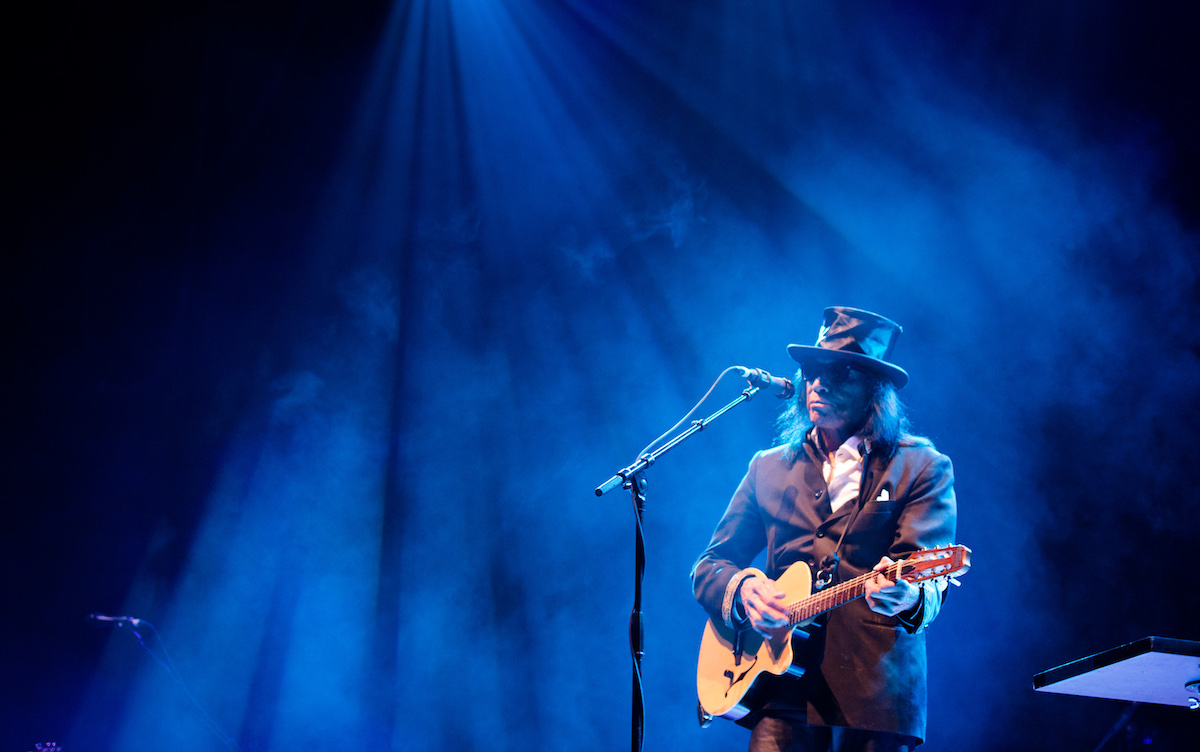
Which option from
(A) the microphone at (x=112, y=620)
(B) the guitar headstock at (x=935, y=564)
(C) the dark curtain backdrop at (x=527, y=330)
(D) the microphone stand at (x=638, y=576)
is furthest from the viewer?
(A) the microphone at (x=112, y=620)

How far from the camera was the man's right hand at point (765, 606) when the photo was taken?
231 centimetres

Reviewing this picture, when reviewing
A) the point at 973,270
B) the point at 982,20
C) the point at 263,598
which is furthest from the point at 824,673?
the point at 982,20

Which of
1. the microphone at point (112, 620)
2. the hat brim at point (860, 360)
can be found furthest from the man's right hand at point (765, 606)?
the microphone at point (112, 620)

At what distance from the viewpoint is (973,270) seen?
4.34 metres

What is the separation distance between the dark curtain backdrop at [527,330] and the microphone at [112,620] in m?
0.15

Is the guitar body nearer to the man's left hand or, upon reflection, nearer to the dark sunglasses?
the man's left hand

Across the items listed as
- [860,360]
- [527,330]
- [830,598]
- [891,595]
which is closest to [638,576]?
[830,598]

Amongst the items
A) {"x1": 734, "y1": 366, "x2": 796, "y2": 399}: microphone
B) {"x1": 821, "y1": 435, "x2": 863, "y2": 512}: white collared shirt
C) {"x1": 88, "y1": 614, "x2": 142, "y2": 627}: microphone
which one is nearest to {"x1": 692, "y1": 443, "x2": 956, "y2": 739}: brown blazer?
{"x1": 821, "y1": 435, "x2": 863, "y2": 512}: white collared shirt

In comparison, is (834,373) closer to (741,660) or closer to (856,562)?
(856,562)

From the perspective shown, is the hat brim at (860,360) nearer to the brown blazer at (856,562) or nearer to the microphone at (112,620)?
the brown blazer at (856,562)

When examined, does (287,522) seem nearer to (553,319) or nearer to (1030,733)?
(553,319)

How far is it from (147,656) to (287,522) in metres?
1.14

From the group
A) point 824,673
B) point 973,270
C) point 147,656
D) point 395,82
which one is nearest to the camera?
point 824,673

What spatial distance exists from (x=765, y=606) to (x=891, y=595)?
422 mm
